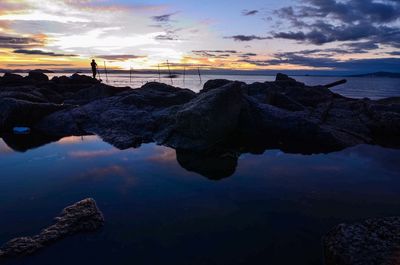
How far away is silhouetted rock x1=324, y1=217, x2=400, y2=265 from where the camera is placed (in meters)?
4.64

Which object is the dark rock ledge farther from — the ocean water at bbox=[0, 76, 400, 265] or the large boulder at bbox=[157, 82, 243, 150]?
the ocean water at bbox=[0, 76, 400, 265]

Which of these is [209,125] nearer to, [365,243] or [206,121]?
[206,121]

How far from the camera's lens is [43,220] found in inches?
251

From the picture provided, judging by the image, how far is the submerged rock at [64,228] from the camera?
532cm

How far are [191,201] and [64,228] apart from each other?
2592mm

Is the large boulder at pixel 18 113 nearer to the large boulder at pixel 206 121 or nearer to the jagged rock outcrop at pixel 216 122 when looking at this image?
the jagged rock outcrop at pixel 216 122

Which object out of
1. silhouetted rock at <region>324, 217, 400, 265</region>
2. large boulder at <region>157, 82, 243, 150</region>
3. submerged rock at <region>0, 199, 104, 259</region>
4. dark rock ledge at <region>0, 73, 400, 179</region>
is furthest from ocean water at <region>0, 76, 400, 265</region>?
large boulder at <region>157, 82, 243, 150</region>

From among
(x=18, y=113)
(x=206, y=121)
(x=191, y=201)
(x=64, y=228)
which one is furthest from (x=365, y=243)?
(x=18, y=113)

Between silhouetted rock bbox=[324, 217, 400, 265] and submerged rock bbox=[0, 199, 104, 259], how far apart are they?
12.8 feet

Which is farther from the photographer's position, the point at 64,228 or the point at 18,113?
the point at 18,113

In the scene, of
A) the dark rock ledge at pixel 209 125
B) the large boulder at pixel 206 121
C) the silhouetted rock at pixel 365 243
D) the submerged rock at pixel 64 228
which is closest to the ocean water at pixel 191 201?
the submerged rock at pixel 64 228

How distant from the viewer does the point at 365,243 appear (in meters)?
4.95

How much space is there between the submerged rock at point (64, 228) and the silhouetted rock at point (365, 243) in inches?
153

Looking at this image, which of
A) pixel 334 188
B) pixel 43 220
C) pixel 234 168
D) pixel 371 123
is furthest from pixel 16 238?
pixel 371 123
